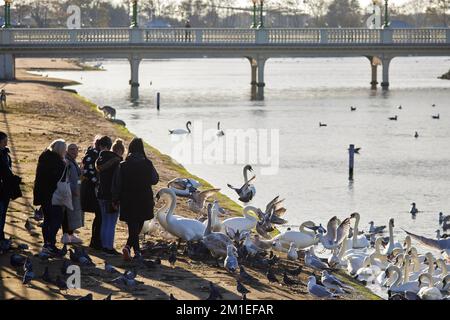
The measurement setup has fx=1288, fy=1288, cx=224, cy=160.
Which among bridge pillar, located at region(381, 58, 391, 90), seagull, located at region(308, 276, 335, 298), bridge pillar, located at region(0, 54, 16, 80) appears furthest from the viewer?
bridge pillar, located at region(381, 58, 391, 90)

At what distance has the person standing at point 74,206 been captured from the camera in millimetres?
17094

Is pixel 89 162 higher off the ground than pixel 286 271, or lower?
higher

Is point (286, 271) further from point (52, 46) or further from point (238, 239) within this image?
point (52, 46)

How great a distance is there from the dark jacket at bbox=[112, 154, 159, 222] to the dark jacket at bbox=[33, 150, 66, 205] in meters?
0.77

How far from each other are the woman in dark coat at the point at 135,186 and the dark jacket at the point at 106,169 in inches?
7.8

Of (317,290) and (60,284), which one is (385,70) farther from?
(60,284)

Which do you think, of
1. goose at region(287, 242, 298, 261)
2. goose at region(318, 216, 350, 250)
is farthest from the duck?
goose at region(318, 216, 350, 250)

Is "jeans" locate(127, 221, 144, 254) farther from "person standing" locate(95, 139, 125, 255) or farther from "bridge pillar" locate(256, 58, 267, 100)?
"bridge pillar" locate(256, 58, 267, 100)

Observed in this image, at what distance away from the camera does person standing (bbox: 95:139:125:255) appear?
16.8 m

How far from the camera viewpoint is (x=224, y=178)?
110 ft

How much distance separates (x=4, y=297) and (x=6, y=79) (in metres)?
51.1

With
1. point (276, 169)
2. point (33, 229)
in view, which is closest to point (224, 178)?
point (276, 169)

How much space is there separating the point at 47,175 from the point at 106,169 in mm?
768

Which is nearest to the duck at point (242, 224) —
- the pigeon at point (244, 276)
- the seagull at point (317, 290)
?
the pigeon at point (244, 276)
